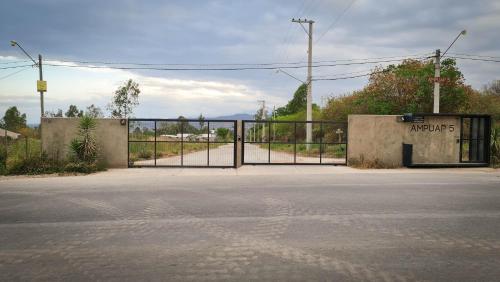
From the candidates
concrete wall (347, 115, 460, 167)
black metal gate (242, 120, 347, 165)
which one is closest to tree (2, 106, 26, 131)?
black metal gate (242, 120, 347, 165)

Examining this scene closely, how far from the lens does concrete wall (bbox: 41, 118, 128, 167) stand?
62.2 feet

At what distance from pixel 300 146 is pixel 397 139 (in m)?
19.5

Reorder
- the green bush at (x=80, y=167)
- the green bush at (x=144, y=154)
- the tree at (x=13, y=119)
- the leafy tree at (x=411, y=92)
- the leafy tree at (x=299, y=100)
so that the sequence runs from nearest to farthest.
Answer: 1. the green bush at (x=80, y=167)
2. the green bush at (x=144, y=154)
3. the leafy tree at (x=411, y=92)
4. the tree at (x=13, y=119)
5. the leafy tree at (x=299, y=100)

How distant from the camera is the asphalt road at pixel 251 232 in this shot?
17.6ft

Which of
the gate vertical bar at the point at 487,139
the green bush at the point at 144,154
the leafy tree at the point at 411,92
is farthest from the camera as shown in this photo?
the leafy tree at the point at 411,92

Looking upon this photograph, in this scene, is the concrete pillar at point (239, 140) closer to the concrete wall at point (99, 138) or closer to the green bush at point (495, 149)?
the concrete wall at point (99, 138)

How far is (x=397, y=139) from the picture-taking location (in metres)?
20.3

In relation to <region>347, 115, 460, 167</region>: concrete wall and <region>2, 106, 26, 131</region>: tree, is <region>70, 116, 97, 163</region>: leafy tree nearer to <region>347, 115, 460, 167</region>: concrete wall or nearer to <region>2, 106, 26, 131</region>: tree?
<region>347, 115, 460, 167</region>: concrete wall

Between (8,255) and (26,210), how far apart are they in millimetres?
3709

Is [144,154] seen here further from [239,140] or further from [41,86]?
[41,86]

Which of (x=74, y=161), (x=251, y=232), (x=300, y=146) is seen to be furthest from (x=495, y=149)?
(x=74, y=161)

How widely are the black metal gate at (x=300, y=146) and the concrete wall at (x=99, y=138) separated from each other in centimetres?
582

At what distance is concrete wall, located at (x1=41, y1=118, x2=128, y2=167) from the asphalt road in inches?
231

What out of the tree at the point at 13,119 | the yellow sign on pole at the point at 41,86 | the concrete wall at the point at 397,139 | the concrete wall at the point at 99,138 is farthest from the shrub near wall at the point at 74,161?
the tree at the point at 13,119
